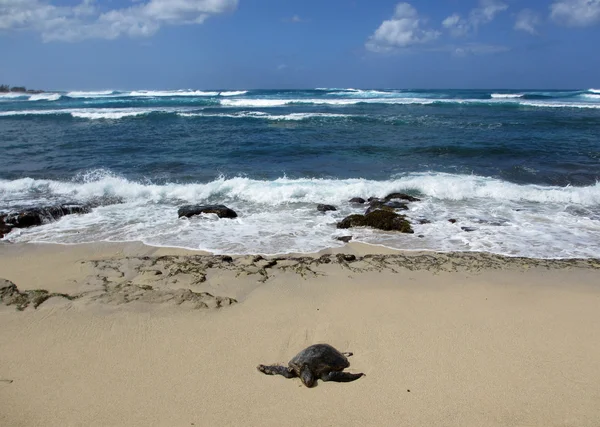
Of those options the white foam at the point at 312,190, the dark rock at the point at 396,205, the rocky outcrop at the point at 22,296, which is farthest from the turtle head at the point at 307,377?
the white foam at the point at 312,190

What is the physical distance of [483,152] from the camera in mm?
15234

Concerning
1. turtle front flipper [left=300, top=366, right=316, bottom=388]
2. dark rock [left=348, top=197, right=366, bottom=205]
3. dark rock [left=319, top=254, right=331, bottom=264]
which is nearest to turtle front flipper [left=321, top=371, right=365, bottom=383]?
turtle front flipper [left=300, top=366, right=316, bottom=388]

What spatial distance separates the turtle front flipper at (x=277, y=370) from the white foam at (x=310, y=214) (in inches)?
117

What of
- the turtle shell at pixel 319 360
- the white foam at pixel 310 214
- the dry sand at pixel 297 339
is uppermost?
the white foam at pixel 310 214

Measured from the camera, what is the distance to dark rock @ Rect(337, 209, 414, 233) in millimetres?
7528

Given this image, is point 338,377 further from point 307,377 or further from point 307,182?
point 307,182

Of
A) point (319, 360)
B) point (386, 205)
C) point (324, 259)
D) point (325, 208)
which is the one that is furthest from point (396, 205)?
point (319, 360)

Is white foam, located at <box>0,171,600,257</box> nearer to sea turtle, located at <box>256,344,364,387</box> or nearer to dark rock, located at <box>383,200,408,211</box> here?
dark rock, located at <box>383,200,408,211</box>

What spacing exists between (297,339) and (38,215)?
6.62 m

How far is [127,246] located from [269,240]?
8.01 feet

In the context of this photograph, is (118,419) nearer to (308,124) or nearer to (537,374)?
(537,374)

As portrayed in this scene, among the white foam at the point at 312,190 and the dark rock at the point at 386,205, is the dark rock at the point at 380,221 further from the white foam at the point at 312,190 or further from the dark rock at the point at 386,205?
the white foam at the point at 312,190

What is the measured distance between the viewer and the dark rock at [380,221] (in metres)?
7.53

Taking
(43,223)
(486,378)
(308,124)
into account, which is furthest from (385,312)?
(308,124)
